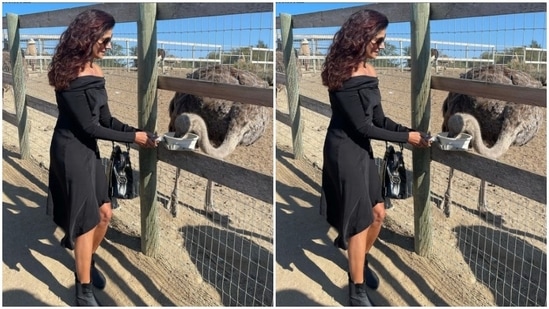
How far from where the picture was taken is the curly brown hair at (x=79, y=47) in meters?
2.25

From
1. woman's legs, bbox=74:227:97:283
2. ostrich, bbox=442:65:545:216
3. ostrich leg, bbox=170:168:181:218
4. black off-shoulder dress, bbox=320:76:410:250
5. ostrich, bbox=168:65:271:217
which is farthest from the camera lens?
ostrich leg, bbox=170:168:181:218

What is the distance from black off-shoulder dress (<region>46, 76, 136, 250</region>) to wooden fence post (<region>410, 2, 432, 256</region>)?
4.21ft

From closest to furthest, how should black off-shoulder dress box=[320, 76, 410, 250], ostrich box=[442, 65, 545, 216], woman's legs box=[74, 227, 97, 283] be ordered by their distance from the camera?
black off-shoulder dress box=[320, 76, 410, 250]
woman's legs box=[74, 227, 97, 283]
ostrich box=[442, 65, 545, 216]

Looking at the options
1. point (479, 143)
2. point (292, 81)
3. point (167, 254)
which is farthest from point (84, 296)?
point (292, 81)

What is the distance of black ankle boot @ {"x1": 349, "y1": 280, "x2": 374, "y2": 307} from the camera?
2.40 m

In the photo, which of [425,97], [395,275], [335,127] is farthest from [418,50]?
[395,275]

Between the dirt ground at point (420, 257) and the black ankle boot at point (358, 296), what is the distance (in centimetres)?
14

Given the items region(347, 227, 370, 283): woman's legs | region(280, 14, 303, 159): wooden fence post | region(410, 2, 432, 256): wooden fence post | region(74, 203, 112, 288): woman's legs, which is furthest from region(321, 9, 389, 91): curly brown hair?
region(280, 14, 303, 159): wooden fence post

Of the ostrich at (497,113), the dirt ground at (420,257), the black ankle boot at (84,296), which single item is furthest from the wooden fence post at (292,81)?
the black ankle boot at (84,296)

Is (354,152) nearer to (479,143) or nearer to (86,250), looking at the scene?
(479,143)

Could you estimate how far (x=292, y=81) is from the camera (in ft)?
13.0

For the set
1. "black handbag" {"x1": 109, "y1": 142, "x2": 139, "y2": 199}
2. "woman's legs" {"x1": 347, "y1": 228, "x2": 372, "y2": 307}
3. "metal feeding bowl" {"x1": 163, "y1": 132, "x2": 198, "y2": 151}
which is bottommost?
"woman's legs" {"x1": 347, "y1": 228, "x2": 372, "y2": 307}

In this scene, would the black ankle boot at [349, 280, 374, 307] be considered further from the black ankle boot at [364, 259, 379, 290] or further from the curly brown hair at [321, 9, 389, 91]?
the curly brown hair at [321, 9, 389, 91]

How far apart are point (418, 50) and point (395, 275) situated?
1.08 meters
